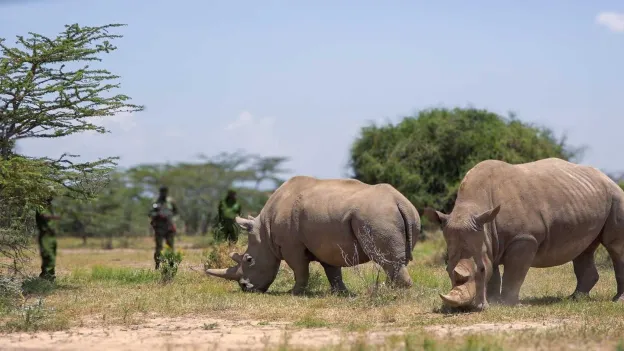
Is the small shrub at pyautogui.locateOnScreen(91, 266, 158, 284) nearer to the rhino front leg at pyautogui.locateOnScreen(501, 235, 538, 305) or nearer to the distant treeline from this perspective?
the rhino front leg at pyautogui.locateOnScreen(501, 235, 538, 305)

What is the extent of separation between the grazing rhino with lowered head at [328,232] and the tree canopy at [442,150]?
14234 millimetres

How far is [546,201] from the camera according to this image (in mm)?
12352

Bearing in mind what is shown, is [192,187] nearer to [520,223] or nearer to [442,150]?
[442,150]

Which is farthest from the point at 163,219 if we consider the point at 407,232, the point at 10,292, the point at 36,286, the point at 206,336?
the point at 206,336

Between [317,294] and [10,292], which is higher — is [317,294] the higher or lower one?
the lower one

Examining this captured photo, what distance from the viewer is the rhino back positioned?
12.1 m

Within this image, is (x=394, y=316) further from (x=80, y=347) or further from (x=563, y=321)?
(x=80, y=347)

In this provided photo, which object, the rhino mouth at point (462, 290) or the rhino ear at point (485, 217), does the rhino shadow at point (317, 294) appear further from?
the rhino ear at point (485, 217)

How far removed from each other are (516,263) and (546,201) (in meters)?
0.95

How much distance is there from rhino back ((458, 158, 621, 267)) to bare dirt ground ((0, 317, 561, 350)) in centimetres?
190

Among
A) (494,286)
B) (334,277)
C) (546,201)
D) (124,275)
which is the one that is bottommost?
(124,275)

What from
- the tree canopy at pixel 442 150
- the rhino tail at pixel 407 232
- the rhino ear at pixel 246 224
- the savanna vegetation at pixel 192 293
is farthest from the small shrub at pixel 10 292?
the tree canopy at pixel 442 150

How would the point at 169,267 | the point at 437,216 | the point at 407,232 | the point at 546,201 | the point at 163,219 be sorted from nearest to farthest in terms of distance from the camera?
the point at 437,216 < the point at 546,201 < the point at 407,232 < the point at 169,267 < the point at 163,219

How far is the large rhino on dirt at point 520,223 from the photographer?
37.8 ft
